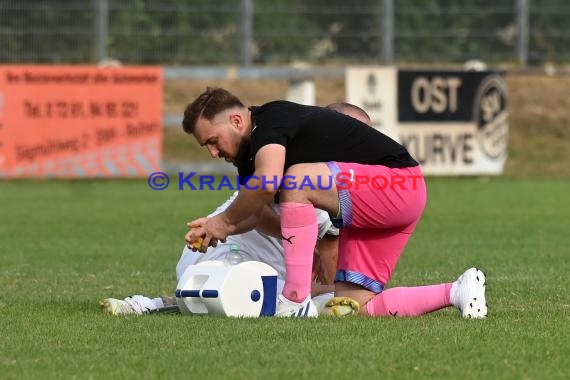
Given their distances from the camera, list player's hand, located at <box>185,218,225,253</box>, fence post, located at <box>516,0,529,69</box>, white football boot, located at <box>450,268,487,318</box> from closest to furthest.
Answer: white football boot, located at <box>450,268,487,318</box> < player's hand, located at <box>185,218,225,253</box> < fence post, located at <box>516,0,529,69</box>

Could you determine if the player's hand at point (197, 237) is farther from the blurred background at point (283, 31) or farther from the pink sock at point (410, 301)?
the blurred background at point (283, 31)

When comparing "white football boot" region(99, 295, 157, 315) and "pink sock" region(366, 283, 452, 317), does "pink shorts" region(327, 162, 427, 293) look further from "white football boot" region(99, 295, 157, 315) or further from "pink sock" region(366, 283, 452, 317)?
"white football boot" region(99, 295, 157, 315)

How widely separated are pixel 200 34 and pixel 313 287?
14402 millimetres

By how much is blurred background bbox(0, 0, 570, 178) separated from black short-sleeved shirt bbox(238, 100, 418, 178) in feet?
45.6

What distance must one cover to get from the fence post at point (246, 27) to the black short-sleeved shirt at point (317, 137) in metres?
14.4

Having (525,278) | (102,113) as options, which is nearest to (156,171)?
(102,113)

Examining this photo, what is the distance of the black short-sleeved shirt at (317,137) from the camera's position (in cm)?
705

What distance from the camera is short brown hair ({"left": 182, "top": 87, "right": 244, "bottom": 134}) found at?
7130mm

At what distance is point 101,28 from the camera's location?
69.5ft

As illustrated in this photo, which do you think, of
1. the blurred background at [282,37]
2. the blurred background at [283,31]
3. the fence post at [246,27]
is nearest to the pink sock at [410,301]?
the blurred background at [282,37]

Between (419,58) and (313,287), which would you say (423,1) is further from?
(313,287)

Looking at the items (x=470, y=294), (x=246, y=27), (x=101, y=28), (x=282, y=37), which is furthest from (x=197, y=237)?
(x=282, y=37)

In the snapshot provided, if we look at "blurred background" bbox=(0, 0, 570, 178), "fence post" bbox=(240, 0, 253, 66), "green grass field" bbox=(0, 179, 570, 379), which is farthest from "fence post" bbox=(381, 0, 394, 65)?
"green grass field" bbox=(0, 179, 570, 379)

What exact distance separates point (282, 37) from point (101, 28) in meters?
3.00
